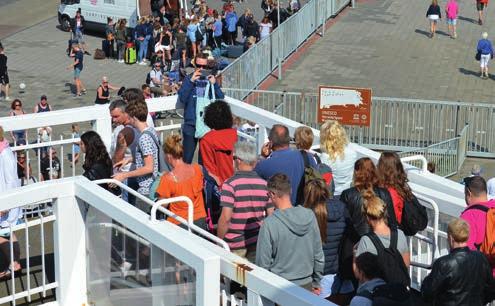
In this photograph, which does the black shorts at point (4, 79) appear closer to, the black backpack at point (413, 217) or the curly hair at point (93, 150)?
the curly hair at point (93, 150)

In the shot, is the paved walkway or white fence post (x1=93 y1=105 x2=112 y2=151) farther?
the paved walkway

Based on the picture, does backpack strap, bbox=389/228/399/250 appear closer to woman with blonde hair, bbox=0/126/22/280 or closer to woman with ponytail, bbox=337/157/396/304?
woman with ponytail, bbox=337/157/396/304

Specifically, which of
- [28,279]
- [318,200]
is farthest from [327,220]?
[28,279]

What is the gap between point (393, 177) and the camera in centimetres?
727

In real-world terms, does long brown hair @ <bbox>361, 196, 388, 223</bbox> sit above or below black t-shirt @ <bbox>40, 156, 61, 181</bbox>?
above

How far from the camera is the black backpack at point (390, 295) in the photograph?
5676 mm

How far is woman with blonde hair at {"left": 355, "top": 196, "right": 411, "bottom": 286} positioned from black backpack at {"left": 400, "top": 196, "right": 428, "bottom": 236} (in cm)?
52

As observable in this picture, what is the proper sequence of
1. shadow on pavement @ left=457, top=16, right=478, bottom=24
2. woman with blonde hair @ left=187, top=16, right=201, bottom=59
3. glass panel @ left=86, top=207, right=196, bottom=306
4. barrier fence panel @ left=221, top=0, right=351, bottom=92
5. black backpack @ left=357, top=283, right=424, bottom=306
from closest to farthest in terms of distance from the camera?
black backpack @ left=357, top=283, right=424, bottom=306 → glass panel @ left=86, top=207, right=196, bottom=306 → barrier fence panel @ left=221, top=0, right=351, bottom=92 → woman with blonde hair @ left=187, top=16, right=201, bottom=59 → shadow on pavement @ left=457, top=16, right=478, bottom=24

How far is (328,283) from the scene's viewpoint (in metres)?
7.15

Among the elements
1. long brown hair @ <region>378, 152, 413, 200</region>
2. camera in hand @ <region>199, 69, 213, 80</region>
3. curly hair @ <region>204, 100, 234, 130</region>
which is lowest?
long brown hair @ <region>378, 152, 413, 200</region>

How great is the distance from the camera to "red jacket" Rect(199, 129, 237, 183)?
8.82 metres

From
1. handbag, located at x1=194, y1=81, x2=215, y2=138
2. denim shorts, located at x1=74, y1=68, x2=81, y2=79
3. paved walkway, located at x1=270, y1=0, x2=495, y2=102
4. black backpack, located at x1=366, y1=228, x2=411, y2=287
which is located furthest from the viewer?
paved walkway, located at x1=270, y1=0, x2=495, y2=102

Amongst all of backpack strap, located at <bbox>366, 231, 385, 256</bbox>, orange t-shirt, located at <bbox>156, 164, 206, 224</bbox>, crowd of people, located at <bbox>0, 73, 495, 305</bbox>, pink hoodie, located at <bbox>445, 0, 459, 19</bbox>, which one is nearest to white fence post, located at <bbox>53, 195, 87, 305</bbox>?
crowd of people, located at <bbox>0, 73, 495, 305</bbox>

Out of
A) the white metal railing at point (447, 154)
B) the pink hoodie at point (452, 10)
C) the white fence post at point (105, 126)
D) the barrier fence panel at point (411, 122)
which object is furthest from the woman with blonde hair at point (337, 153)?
the pink hoodie at point (452, 10)
